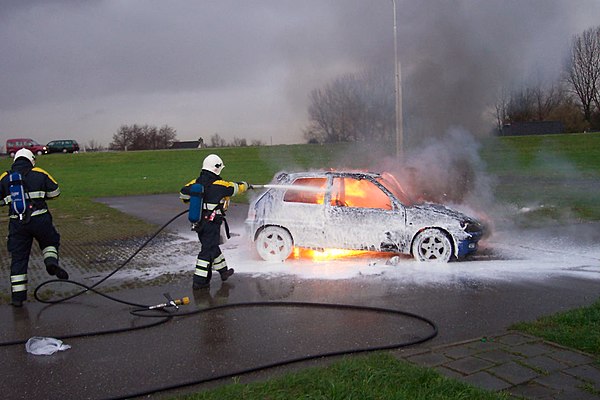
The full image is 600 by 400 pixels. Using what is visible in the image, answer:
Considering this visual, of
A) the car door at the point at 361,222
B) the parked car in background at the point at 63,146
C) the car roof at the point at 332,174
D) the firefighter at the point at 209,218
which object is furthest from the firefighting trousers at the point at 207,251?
the parked car in background at the point at 63,146

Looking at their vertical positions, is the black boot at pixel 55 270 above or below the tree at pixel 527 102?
below

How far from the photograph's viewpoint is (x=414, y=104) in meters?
12.7

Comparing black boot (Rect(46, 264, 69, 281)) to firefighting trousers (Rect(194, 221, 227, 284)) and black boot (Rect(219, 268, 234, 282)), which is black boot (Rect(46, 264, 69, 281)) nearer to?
firefighting trousers (Rect(194, 221, 227, 284))

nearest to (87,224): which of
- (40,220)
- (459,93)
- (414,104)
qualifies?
(40,220)

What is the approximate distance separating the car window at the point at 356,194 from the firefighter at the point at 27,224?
413cm

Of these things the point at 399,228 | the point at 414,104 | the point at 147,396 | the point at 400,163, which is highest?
the point at 414,104

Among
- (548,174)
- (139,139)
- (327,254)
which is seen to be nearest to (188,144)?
(139,139)

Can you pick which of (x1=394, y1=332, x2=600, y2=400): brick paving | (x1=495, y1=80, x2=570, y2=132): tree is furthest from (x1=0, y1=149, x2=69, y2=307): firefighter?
(x1=495, y1=80, x2=570, y2=132): tree

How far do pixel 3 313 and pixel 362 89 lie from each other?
362 inches

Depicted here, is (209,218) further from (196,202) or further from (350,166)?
(350,166)

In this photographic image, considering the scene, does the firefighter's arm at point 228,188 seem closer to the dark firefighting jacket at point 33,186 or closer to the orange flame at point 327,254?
Answer: the orange flame at point 327,254

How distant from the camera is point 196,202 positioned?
7.08 meters

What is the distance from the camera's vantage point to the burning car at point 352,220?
8211mm

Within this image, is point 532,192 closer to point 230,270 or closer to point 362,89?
point 362,89
